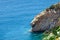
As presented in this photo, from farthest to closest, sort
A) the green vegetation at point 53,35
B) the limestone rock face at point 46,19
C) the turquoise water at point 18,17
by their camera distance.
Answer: the limestone rock face at point 46,19
the turquoise water at point 18,17
the green vegetation at point 53,35

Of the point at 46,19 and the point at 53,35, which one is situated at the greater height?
the point at 46,19

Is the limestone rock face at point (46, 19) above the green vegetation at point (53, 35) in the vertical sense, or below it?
above

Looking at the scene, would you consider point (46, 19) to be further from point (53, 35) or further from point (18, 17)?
point (53, 35)

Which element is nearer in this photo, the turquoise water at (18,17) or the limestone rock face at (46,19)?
the turquoise water at (18,17)

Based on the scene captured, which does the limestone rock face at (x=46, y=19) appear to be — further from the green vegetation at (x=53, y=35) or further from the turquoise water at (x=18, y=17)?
the green vegetation at (x=53, y=35)

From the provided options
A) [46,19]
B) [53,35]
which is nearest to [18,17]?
[46,19]

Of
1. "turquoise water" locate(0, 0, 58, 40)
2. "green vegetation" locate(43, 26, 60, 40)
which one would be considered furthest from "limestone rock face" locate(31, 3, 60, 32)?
"green vegetation" locate(43, 26, 60, 40)

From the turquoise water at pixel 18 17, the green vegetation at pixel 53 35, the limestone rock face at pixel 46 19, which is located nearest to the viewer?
the green vegetation at pixel 53 35

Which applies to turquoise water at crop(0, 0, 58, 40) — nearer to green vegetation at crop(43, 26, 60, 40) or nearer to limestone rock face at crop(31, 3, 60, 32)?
limestone rock face at crop(31, 3, 60, 32)

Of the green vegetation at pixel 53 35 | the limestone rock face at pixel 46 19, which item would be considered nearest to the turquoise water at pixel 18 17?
the limestone rock face at pixel 46 19
